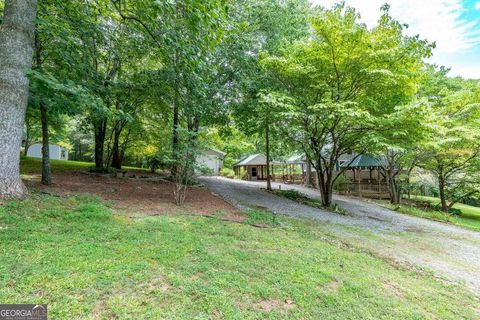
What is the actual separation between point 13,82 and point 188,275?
5012mm

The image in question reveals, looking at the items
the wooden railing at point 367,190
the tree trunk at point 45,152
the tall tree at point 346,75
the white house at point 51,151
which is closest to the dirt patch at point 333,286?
the tall tree at point 346,75

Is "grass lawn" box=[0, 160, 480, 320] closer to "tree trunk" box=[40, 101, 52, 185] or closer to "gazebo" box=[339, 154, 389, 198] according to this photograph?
"tree trunk" box=[40, 101, 52, 185]

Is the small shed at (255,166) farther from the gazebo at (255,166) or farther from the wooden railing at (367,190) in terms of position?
the wooden railing at (367,190)

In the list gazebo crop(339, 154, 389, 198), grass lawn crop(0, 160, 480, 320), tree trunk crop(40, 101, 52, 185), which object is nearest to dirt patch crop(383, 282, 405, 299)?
grass lawn crop(0, 160, 480, 320)

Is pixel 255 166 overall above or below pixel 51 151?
below

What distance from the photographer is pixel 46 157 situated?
7.65 m

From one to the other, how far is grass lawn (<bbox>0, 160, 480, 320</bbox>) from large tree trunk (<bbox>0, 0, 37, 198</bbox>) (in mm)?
623

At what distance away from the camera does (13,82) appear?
4.83m

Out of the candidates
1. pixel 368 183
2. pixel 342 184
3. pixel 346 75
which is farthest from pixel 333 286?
pixel 368 183

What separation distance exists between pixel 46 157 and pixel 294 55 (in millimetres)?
9175

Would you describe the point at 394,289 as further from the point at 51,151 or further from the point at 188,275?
the point at 51,151

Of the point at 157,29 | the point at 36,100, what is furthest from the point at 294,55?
the point at 36,100

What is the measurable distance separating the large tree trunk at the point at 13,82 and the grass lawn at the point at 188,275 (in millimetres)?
623

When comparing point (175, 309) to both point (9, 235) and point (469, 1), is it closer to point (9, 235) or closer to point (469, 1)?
point (9, 235)
